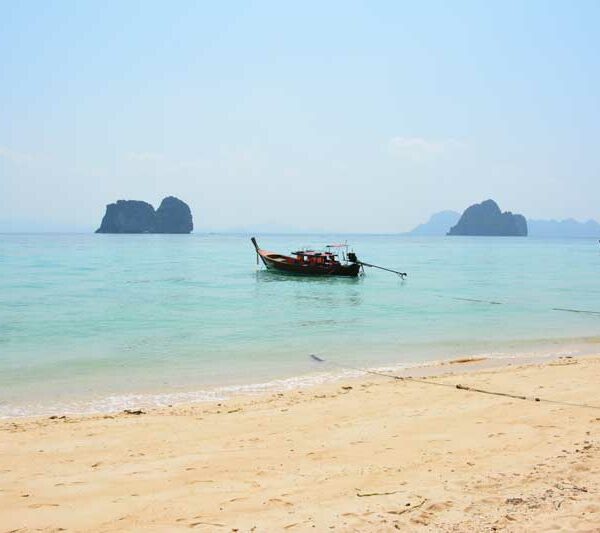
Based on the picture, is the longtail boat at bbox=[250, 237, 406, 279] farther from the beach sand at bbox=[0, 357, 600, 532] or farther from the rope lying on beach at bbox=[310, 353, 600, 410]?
the beach sand at bbox=[0, 357, 600, 532]

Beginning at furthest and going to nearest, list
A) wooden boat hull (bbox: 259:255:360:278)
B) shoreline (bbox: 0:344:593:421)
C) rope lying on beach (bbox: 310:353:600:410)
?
wooden boat hull (bbox: 259:255:360:278) → shoreline (bbox: 0:344:593:421) → rope lying on beach (bbox: 310:353:600:410)

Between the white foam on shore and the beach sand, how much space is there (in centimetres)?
69

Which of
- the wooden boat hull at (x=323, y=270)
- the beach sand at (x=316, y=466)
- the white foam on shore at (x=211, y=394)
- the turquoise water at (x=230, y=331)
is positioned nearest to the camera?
the beach sand at (x=316, y=466)

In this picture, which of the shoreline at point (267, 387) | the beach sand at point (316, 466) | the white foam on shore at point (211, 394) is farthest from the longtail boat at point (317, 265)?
the beach sand at point (316, 466)

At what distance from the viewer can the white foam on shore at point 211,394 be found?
30.1 feet

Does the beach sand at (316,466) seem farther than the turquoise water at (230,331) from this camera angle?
No

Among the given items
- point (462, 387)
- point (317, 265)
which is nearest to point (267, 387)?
point (462, 387)

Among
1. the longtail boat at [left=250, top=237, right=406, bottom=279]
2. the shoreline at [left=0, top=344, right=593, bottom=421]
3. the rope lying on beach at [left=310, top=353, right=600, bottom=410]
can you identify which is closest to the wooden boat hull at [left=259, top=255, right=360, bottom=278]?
the longtail boat at [left=250, top=237, right=406, bottom=279]

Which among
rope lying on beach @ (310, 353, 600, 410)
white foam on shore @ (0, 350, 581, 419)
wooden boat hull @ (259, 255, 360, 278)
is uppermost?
wooden boat hull @ (259, 255, 360, 278)

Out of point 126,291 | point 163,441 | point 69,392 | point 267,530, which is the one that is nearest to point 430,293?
point 126,291

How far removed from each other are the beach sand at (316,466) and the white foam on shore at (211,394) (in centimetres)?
69

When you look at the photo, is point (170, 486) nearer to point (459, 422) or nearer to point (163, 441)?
point (163, 441)

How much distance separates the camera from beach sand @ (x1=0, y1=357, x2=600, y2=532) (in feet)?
15.1

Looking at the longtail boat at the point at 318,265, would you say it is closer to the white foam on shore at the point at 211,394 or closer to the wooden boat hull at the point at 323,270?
the wooden boat hull at the point at 323,270
